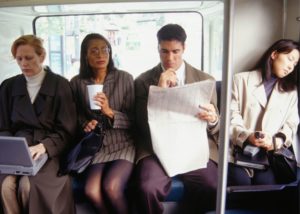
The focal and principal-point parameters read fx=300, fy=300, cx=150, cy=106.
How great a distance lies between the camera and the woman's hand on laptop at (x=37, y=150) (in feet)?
4.77

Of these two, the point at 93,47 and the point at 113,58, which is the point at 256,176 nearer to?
the point at 113,58

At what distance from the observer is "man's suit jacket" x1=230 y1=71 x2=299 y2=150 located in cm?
145

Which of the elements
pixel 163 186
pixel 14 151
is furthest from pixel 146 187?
pixel 14 151

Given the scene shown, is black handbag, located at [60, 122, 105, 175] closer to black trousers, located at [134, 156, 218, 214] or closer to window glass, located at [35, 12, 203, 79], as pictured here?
black trousers, located at [134, 156, 218, 214]

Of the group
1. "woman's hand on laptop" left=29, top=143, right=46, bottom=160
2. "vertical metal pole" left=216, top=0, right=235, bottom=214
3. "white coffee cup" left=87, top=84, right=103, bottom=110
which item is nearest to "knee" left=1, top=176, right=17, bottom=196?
"woman's hand on laptop" left=29, top=143, right=46, bottom=160

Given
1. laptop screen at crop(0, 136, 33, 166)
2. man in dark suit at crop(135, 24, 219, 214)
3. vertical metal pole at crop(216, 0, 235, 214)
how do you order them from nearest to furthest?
1. vertical metal pole at crop(216, 0, 235, 214)
2. laptop screen at crop(0, 136, 33, 166)
3. man in dark suit at crop(135, 24, 219, 214)

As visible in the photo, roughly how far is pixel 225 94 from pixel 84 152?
30.1 inches

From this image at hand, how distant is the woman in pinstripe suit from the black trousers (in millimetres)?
93

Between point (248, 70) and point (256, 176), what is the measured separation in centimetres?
53

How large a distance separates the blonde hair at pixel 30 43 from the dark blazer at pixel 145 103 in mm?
537

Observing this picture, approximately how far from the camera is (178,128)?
1458 mm

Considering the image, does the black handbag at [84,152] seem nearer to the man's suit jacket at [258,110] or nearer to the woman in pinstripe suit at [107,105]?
the woman in pinstripe suit at [107,105]

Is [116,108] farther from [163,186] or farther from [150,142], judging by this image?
[163,186]

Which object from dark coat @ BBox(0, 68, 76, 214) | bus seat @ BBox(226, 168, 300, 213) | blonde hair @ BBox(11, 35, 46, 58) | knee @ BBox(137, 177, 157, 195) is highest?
blonde hair @ BBox(11, 35, 46, 58)
